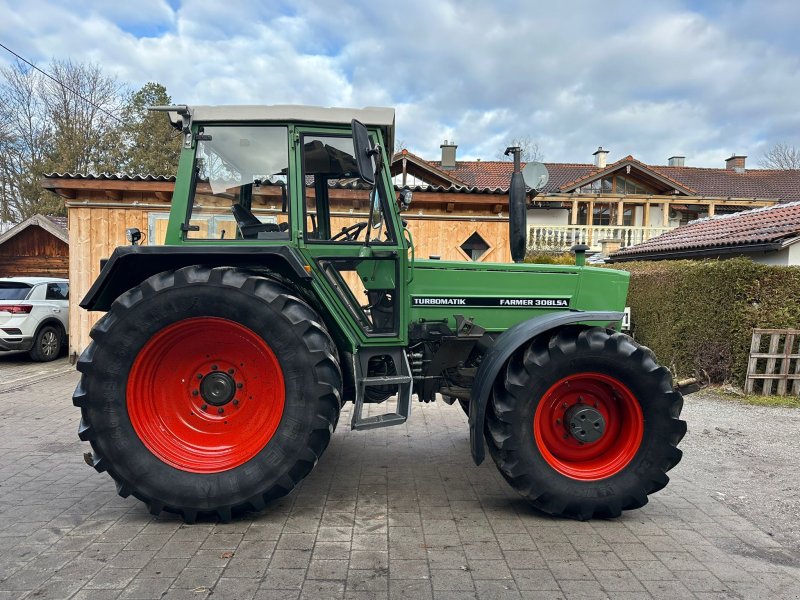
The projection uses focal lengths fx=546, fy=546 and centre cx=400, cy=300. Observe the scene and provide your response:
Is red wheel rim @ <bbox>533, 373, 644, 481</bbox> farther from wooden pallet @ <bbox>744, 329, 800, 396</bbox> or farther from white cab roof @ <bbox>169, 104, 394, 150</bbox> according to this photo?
wooden pallet @ <bbox>744, 329, 800, 396</bbox>

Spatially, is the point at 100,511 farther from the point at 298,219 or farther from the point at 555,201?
the point at 555,201

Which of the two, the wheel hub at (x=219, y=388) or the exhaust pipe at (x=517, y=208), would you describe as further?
the exhaust pipe at (x=517, y=208)

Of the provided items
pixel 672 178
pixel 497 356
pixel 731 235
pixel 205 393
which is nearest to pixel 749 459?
pixel 497 356

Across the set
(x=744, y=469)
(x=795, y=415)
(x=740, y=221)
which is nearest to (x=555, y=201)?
(x=740, y=221)

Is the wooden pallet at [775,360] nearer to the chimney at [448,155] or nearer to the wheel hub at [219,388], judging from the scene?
the wheel hub at [219,388]

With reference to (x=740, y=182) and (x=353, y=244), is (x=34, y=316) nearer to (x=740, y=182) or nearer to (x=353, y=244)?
(x=353, y=244)

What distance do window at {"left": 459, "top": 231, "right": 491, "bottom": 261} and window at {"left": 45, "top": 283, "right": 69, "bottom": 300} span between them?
26.6 ft

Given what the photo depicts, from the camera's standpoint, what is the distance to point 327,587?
2654 mm

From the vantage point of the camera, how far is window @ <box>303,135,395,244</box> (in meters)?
3.66

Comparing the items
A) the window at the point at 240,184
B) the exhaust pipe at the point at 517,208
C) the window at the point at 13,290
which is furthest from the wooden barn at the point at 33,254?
the exhaust pipe at the point at 517,208

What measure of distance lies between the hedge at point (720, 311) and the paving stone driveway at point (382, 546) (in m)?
4.46

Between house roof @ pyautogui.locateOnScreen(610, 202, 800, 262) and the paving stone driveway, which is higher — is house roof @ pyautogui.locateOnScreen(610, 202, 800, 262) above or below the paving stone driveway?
above

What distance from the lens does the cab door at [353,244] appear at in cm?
358

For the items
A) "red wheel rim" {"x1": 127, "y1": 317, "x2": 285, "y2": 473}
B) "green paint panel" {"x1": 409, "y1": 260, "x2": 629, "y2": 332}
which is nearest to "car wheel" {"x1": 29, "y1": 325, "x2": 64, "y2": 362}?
"red wheel rim" {"x1": 127, "y1": 317, "x2": 285, "y2": 473}
